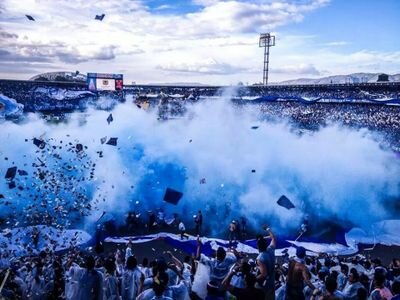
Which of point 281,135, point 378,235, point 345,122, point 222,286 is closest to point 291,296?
point 222,286

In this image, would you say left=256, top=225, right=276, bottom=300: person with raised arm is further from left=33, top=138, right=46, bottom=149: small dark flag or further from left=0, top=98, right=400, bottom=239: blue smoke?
left=33, top=138, right=46, bottom=149: small dark flag

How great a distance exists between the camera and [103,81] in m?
46.2

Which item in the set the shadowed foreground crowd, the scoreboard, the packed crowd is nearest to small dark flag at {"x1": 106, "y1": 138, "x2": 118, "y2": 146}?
the shadowed foreground crowd

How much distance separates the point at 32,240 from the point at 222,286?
9315 millimetres

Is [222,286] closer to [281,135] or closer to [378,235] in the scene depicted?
[378,235]

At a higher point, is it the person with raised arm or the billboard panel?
the billboard panel

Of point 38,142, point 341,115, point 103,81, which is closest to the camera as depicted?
point 38,142

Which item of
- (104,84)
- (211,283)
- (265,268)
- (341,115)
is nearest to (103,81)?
(104,84)

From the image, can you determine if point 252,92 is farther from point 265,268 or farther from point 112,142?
point 265,268

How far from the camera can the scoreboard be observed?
45781 millimetres

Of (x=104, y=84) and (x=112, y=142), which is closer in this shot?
(x=112, y=142)

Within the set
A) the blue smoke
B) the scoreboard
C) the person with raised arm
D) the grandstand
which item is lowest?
the blue smoke

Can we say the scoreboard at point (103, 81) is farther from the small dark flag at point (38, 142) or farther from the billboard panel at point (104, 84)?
the small dark flag at point (38, 142)

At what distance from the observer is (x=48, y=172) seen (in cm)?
1758
